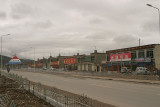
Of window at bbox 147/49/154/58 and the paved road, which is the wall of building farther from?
the paved road

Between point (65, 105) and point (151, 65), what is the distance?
145ft

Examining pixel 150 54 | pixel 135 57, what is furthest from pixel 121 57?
pixel 150 54

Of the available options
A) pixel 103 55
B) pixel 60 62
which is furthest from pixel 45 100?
pixel 60 62

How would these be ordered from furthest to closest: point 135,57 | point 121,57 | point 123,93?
point 121,57 → point 135,57 → point 123,93

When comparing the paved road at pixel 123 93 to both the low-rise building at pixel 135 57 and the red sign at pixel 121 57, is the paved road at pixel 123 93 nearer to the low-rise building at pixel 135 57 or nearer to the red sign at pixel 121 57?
the low-rise building at pixel 135 57

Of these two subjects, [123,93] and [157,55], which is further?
[157,55]

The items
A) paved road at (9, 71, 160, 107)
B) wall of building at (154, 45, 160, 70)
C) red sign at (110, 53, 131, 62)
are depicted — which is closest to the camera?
paved road at (9, 71, 160, 107)

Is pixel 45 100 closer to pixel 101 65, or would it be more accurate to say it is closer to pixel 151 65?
pixel 151 65

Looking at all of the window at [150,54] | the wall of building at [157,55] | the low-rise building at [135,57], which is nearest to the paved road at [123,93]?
the wall of building at [157,55]

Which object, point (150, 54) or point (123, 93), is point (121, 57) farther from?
point (123, 93)

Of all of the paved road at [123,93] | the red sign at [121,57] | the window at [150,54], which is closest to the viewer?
the paved road at [123,93]

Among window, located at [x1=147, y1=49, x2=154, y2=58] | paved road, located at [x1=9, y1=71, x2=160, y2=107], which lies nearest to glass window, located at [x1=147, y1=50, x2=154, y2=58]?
window, located at [x1=147, y1=49, x2=154, y2=58]

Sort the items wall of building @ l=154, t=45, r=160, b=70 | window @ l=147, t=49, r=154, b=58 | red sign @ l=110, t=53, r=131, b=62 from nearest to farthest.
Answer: wall of building @ l=154, t=45, r=160, b=70, window @ l=147, t=49, r=154, b=58, red sign @ l=110, t=53, r=131, b=62

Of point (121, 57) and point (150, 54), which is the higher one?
point (150, 54)
